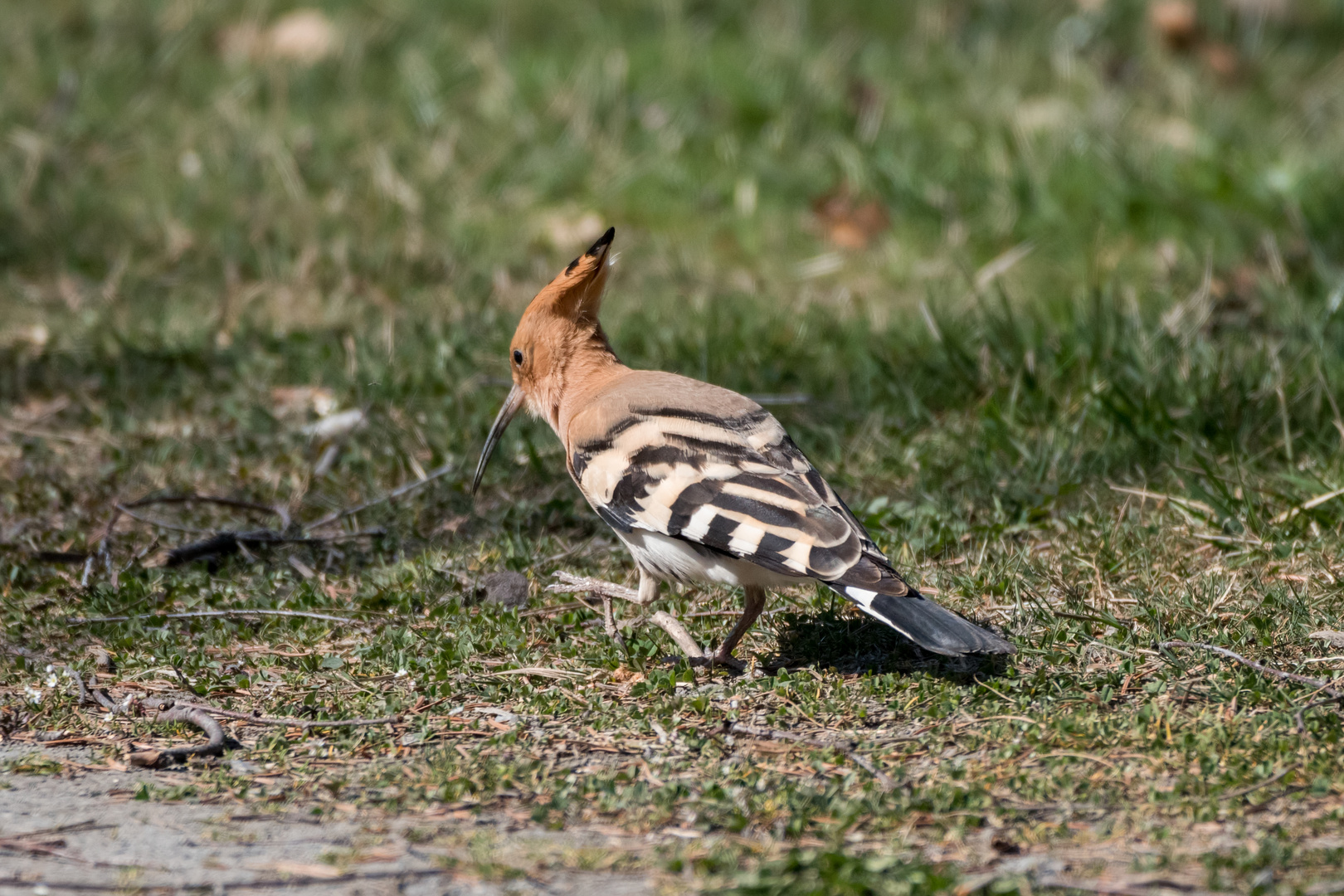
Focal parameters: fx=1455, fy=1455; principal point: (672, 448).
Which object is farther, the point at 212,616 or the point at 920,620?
the point at 212,616

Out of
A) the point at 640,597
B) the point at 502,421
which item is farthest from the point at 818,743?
the point at 502,421

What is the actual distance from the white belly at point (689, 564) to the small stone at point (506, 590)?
0.40 metres

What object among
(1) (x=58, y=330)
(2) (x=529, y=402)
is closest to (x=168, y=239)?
(1) (x=58, y=330)

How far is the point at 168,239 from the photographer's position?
5.95 meters

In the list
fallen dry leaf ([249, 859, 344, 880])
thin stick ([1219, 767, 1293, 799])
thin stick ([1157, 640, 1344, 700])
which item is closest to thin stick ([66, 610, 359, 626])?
fallen dry leaf ([249, 859, 344, 880])

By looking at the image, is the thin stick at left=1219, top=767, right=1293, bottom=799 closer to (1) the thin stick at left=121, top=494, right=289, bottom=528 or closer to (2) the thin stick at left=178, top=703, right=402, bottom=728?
(2) the thin stick at left=178, top=703, right=402, bottom=728

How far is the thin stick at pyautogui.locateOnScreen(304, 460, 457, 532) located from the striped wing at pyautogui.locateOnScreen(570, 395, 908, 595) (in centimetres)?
72

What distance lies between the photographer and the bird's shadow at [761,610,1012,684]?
3180 mm

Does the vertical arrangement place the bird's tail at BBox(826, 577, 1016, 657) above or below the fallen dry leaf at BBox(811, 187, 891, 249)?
below

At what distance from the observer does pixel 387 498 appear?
4195mm

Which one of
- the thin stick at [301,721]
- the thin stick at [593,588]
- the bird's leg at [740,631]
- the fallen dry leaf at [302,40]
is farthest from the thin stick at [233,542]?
the fallen dry leaf at [302,40]

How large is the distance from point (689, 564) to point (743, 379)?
1749mm

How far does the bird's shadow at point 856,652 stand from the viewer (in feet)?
10.4

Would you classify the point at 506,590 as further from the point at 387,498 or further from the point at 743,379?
the point at 743,379
